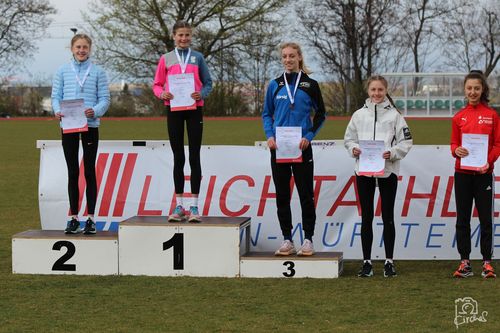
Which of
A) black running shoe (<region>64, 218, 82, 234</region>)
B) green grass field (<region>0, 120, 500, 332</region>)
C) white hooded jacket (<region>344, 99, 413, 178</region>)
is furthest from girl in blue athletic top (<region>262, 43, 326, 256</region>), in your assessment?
black running shoe (<region>64, 218, 82, 234</region>)

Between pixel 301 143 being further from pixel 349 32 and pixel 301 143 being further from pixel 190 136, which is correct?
pixel 349 32

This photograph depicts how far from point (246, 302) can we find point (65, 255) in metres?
1.89

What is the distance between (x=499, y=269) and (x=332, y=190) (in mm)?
1682

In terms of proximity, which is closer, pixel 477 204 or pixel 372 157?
pixel 372 157

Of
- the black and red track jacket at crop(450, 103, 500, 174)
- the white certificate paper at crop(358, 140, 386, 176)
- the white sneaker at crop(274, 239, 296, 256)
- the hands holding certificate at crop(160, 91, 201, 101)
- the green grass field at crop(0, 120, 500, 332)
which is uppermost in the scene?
the hands holding certificate at crop(160, 91, 201, 101)

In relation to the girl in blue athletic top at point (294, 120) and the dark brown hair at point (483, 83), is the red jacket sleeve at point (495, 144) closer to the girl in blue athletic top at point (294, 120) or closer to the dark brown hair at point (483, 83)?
the dark brown hair at point (483, 83)

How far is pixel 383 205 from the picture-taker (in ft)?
23.1

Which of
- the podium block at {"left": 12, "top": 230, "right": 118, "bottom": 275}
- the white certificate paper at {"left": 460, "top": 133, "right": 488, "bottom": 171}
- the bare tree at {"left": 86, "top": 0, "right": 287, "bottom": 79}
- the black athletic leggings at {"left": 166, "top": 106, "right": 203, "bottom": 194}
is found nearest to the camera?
the white certificate paper at {"left": 460, "top": 133, "right": 488, "bottom": 171}

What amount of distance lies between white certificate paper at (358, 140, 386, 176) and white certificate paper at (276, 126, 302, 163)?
0.51m

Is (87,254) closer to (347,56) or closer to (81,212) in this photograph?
(81,212)

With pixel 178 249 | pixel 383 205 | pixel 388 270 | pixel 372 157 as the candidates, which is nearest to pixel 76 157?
pixel 178 249

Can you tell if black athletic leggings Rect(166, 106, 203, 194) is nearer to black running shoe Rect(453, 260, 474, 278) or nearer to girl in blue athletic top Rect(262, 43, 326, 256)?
girl in blue athletic top Rect(262, 43, 326, 256)

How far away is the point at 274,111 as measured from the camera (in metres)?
7.16

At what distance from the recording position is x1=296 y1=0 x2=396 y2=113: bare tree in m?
57.2
